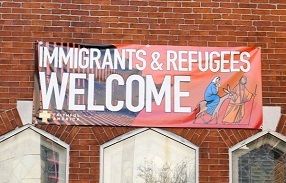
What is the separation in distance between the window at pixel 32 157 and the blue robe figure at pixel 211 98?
2194 mm

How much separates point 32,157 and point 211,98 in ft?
9.17

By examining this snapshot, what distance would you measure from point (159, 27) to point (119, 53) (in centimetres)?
75

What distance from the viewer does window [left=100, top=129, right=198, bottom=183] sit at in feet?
29.4

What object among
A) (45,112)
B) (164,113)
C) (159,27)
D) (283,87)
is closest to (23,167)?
(45,112)

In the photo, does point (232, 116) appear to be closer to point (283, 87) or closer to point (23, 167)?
point (283, 87)

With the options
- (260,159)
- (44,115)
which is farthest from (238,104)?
(44,115)

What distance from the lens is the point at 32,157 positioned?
354 inches

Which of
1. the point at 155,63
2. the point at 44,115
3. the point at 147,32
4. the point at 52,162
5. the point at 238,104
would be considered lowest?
the point at 52,162

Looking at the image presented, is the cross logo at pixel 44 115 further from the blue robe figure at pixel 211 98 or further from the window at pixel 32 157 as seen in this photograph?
the blue robe figure at pixel 211 98

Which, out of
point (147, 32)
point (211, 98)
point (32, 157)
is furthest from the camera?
point (147, 32)

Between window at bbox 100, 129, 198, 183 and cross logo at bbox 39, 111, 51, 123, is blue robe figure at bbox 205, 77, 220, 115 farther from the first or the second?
cross logo at bbox 39, 111, 51, 123

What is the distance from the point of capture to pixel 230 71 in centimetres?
939

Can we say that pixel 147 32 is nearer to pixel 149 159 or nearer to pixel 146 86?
pixel 146 86

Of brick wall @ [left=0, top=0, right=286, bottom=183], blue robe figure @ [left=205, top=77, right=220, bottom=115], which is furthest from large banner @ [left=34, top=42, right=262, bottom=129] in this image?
brick wall @ [left=0, top=0, right=286, bottom=183]
